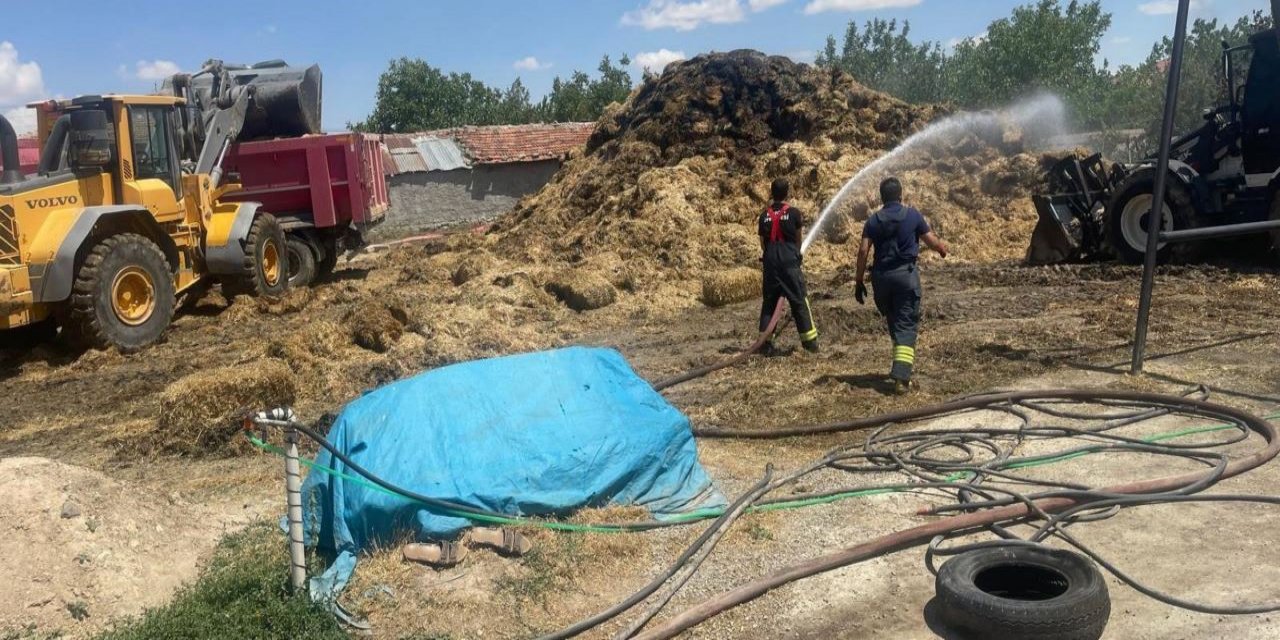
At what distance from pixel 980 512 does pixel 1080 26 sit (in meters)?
44.6

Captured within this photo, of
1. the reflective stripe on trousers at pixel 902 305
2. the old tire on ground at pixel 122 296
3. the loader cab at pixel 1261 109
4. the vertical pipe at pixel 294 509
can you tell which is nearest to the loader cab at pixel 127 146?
the old tire on ground at pixel 122 296

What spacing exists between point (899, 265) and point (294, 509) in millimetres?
5178

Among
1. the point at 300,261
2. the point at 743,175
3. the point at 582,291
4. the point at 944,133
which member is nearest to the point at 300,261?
the point at 300,261

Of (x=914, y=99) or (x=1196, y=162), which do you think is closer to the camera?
(x=1196, y=162)

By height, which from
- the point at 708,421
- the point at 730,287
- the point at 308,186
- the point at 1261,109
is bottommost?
the point at 708,421

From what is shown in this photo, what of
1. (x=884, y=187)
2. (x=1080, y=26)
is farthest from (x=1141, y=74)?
(x=884, y=187)

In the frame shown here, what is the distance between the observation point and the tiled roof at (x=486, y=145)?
29.1 meters

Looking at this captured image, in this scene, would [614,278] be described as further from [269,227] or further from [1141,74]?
[1141,74]

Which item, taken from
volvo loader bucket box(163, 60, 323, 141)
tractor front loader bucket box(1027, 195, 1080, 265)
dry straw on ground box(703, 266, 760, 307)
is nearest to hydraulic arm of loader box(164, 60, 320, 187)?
volvo loader bucket box(163, 60, 323, 141)

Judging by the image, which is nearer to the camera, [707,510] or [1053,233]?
[707,510]

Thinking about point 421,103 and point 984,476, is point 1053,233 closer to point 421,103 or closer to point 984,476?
point 984,476

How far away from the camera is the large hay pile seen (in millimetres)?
14656

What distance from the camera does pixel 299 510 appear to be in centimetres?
440

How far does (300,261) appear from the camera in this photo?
16219mm
